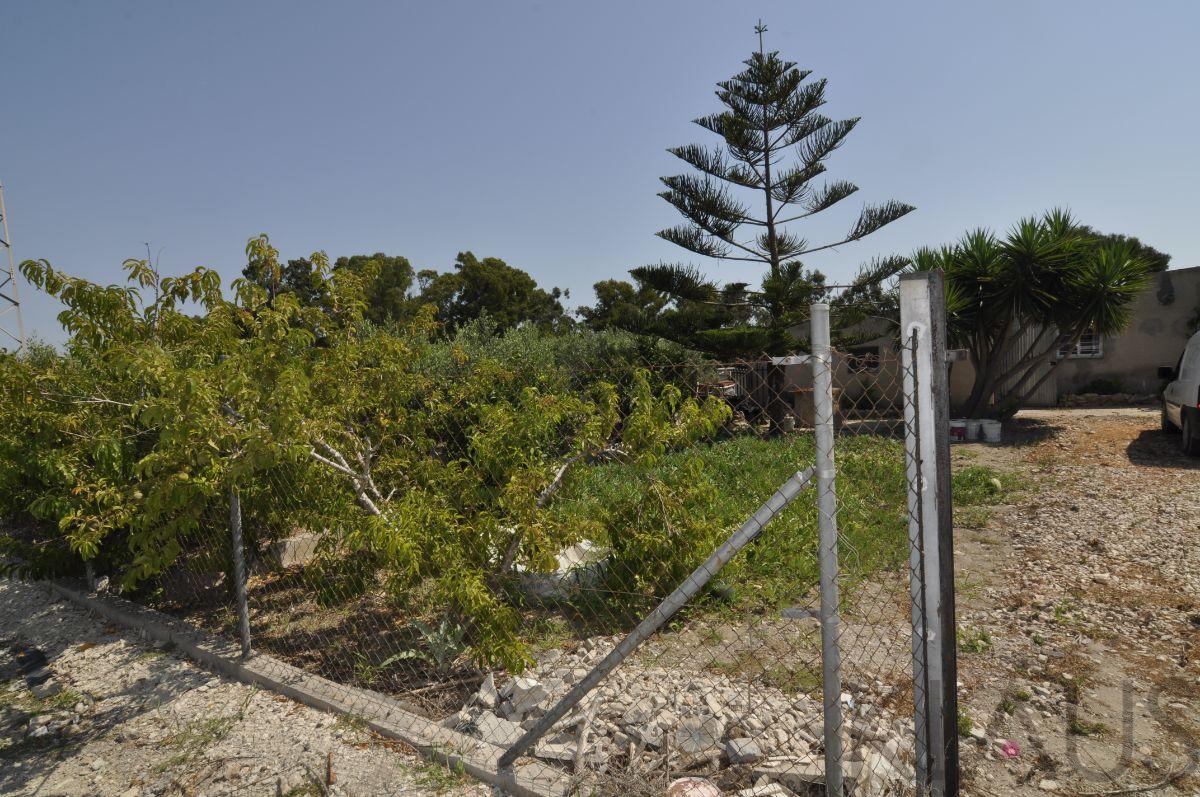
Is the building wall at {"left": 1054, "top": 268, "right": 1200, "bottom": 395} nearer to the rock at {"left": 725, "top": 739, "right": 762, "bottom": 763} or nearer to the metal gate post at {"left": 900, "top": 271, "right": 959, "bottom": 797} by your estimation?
the rock at {"left": 725, "top": 739, "right": 762, "bottom": 763}

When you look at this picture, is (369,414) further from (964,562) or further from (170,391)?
(964,562)

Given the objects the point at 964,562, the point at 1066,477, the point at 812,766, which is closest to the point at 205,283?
the point at 812,766

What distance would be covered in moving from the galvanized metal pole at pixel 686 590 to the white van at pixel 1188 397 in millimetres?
8840

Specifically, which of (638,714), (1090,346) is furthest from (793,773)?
(1090,346)

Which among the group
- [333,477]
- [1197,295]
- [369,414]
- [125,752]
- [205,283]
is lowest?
[125,752]

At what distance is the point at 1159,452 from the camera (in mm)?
9195

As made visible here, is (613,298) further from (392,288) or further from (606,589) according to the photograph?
(606,589)

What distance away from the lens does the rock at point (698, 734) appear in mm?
2689

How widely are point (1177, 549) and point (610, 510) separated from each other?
4402 millimetres

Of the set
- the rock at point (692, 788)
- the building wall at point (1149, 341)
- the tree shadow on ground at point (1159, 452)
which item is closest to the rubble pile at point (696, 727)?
the rock at point (692, 788)

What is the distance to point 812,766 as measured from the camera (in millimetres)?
2488

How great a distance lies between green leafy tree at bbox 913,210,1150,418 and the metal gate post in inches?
407

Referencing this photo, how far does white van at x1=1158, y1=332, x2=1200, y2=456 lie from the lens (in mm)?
8438

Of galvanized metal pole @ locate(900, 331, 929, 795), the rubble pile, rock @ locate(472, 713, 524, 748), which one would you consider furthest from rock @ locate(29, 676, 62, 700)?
galvanized metal pole @ locate(900, 331, 929, 795)
